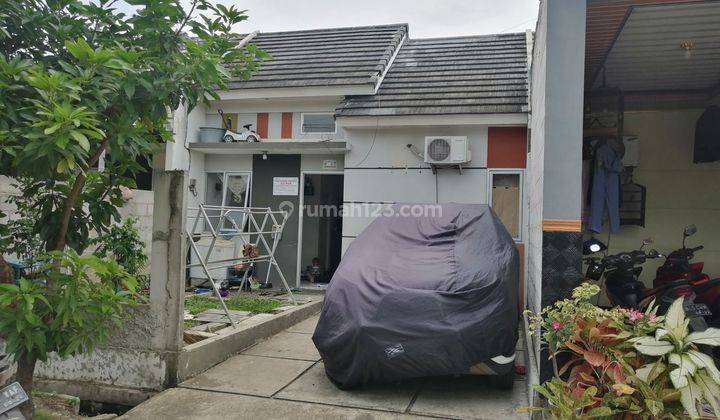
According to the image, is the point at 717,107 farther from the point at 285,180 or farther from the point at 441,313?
the point at 285,180

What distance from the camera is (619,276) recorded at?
532 cm

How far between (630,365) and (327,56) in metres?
8.81

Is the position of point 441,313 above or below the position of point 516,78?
below

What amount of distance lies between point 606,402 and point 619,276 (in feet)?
9.58

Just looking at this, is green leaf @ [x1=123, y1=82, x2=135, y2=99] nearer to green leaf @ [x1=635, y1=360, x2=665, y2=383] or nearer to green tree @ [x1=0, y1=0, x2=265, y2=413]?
green tree @ [x1=0, y1=0, x2=265, y2=413]

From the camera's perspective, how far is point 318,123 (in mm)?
9570

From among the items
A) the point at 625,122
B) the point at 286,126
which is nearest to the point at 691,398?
the point at 625,122

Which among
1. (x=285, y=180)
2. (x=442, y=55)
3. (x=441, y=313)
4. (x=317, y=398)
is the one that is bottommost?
(x=317, y=398)

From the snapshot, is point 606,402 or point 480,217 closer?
point 606,402

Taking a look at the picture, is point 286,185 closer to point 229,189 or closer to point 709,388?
point 229,189

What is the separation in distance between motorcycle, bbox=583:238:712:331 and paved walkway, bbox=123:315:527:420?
55.4 inches

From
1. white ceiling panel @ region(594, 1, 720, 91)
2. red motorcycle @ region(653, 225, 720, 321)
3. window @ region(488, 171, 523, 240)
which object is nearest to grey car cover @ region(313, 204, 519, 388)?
red motorcycle @ region(653, 225, 720, 321)

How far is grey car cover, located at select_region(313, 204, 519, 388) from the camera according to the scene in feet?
13.4

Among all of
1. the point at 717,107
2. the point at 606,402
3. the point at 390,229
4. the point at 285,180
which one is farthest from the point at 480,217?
the point at 285,180
